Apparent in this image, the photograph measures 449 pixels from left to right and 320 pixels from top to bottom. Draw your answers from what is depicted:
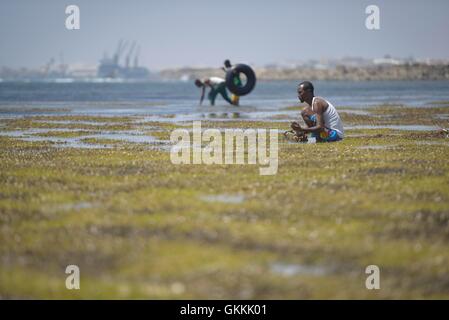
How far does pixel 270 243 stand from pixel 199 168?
8.88m

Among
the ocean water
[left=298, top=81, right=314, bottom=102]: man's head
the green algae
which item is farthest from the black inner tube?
the green algae

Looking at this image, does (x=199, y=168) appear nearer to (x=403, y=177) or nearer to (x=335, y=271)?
(x=403, y=177)

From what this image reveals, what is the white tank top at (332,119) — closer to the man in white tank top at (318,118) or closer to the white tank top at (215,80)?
the man in white tank top at (318,118)

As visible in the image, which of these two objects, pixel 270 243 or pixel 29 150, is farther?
pixel 29 150

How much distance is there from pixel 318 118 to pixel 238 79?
37.2 metres

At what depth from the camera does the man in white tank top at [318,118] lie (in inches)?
997

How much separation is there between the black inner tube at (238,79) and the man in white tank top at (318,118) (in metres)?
34.3

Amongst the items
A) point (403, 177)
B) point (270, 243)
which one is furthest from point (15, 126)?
point (270, 243)

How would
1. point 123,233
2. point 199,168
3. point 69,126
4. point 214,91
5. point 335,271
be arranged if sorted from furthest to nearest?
point 214,91, point 69,126, point 199,168, point 123,233, point 335,271

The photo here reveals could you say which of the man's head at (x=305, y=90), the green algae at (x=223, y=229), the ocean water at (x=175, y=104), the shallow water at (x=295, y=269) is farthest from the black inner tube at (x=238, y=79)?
the shallow water at (x=295, y=269)

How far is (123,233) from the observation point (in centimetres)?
1121

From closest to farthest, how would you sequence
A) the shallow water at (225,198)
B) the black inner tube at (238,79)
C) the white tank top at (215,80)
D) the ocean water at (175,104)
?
the shallow water at (225,198) → the ocean water at (175,104) → the black inner tube at (238,79) → the white tank top at (215,80)
